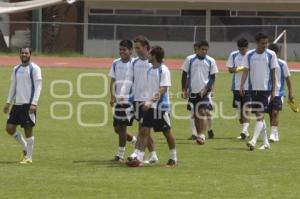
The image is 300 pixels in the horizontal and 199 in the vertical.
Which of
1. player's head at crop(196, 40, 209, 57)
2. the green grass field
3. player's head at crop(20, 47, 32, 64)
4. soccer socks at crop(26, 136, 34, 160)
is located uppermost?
player's head at crop(196, 40, 209, 57)

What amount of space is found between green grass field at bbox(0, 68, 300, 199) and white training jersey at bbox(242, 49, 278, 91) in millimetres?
1162

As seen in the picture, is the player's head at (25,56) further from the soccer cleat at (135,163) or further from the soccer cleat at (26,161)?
the soccer cleat at (135,163)

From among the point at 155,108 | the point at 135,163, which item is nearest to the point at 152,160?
the point at 135,163

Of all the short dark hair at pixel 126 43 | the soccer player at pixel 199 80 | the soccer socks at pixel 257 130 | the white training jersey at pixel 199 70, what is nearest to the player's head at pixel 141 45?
the short dark hair at pixel 126 43

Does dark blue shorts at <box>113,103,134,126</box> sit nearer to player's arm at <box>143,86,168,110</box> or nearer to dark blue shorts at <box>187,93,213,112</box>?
player's arm at <box>143,86,168,110</box>

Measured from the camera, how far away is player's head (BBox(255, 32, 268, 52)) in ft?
52.1

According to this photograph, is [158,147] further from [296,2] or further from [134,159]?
[296,2]

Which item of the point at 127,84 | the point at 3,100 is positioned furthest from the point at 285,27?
the point at 127,84

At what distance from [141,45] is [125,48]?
0.49 metres

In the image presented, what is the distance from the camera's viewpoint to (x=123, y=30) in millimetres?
51125

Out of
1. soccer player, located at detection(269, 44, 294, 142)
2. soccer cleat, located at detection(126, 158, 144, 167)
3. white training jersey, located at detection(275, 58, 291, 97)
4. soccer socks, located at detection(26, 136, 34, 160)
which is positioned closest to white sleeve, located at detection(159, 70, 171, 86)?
soccer cleat, located at detection(126, 158, 144, 167)

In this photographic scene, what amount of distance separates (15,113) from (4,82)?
17.1 metres

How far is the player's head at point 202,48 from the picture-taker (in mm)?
17375

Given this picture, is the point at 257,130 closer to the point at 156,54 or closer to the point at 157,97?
the point at 157,97
